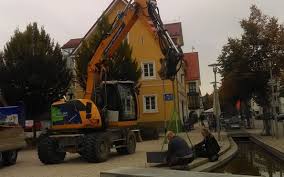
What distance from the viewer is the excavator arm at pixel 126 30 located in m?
17.8

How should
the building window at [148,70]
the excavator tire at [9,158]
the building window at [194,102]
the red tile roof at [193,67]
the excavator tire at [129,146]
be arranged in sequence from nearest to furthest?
the excavator tire at [9,158]
the excavator tire at [129,146]
the building window at [148,70]
the red tile roof at [193,67]
the building window at [194,102]

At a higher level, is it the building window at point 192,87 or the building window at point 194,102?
the building window at point 192,87

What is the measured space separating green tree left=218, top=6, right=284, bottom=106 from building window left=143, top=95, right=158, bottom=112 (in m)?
13.4

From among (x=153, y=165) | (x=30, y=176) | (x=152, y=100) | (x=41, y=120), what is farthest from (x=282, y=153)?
(x=152, y=100)

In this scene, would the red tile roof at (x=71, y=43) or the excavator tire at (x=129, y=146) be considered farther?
the red tile roof at (x=71, y=43)

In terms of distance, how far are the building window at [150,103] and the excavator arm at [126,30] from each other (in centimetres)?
2393

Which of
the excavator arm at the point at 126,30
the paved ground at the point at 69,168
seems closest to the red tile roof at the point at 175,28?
the excavator arm at the point at 126,30

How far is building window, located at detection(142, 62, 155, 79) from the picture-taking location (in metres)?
46.2

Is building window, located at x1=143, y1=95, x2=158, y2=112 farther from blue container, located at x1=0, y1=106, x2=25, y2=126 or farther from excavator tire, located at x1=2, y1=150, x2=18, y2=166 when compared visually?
excavator tire, located at x1=2, y1=150, x2=18, y2=166

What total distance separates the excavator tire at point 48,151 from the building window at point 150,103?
2603 centimetres

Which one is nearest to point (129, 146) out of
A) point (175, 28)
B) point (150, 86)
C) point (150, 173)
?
point (150, 173)

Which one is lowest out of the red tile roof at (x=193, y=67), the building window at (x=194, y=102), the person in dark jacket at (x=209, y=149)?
the person in dark jacket at (x=209, y=149)

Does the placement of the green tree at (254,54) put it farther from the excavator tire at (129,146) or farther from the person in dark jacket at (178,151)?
the person in dark jacket at (178,151)

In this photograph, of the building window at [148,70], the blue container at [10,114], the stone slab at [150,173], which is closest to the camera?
the stone slab at [150,173]
